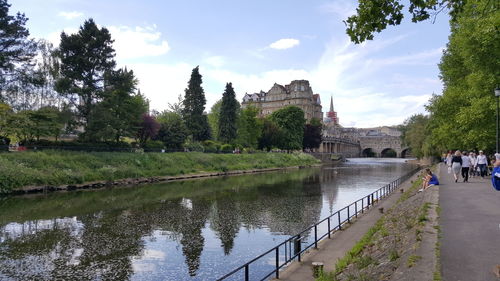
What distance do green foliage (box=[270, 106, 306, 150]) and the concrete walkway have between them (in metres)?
83.0

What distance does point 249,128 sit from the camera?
302 feet

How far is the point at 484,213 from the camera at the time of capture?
13.1 metres

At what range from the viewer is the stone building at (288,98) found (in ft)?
486

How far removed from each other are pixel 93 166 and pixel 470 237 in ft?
A: 131

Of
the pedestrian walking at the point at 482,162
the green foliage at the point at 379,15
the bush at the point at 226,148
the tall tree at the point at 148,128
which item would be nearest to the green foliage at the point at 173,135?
the tall tree at the point at 148,128

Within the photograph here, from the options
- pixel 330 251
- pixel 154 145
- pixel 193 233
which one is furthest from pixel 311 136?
pixel 330 251

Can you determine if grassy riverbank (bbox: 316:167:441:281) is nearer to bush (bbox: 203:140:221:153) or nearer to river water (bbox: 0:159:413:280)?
river water (bbox: 0:159:413:280)

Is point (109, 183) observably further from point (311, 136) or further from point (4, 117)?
point (311, 136)

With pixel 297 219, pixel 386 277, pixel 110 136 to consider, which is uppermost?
pixel 110 136

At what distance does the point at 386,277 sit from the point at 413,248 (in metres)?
1.51

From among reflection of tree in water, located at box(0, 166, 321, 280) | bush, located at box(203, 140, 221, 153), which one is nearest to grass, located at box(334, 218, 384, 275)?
reflection of tree in water, located at box(0, 166, 321, 280)

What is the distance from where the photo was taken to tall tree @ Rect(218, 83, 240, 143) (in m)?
83.3

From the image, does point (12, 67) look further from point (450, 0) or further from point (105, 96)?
point (450, 0)

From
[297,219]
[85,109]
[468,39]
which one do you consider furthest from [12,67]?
[468,39]
